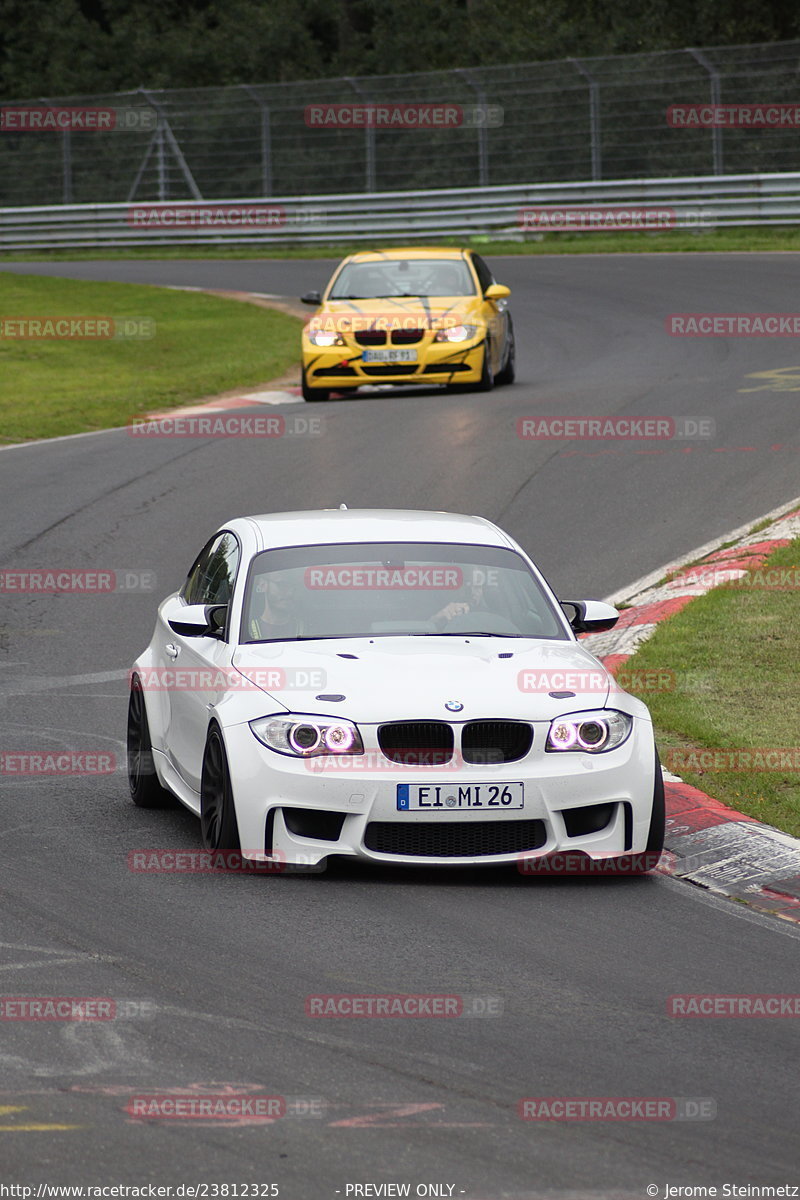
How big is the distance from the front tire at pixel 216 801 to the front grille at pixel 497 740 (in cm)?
101

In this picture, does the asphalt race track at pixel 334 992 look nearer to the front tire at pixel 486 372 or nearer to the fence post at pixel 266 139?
the front tire at pixel 486 372

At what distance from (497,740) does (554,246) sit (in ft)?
105

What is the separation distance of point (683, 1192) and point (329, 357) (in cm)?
1736

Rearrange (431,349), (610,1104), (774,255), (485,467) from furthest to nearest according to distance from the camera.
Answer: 1. (774,255)
2. (431,349)
3. (485,467)
4. (610,1104)

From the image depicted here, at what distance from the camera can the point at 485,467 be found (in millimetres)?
17203

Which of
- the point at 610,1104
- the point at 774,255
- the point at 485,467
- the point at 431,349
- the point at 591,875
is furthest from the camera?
the point at 774,255

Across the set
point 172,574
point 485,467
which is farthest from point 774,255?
→ point 172,574

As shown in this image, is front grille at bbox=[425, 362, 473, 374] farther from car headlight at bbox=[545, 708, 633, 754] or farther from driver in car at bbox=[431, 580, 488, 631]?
car headlight at bbox=[545, 708, 633, 754]

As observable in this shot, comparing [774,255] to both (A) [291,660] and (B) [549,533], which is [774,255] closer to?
(B) [549,533]

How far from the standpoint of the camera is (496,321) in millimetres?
21766

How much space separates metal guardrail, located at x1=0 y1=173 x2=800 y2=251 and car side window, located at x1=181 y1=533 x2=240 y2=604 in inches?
1140

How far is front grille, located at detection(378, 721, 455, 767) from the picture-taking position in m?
7.55

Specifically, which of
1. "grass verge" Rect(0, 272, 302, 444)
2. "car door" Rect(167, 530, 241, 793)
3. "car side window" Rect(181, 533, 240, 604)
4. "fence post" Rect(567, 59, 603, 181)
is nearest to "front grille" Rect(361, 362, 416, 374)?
"grass verge" Rect(0, 272, 302, 444)

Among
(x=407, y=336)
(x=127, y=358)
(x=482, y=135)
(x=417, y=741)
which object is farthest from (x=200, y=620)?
(x=482, y=135)
